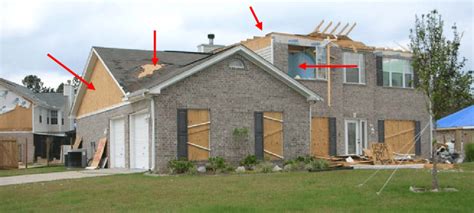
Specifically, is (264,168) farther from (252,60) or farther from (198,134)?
(252,60)

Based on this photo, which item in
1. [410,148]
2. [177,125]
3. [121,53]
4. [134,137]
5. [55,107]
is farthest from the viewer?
[55,107]

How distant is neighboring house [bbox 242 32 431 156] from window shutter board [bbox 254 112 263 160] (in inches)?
161

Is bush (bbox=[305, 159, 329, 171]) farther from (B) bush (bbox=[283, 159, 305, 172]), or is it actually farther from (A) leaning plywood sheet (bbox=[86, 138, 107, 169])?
(A) leaning plywood sheet (bbox=[86, 138, 107, 169])

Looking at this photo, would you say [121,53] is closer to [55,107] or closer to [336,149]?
[336,149]

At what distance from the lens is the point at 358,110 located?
29641 mm

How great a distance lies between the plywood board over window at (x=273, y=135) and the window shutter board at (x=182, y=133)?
3.34m

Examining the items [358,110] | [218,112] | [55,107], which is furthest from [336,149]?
[55,107]

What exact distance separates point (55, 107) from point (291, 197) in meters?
43.0

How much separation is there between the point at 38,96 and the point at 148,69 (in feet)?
103

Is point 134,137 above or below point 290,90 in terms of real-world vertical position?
below

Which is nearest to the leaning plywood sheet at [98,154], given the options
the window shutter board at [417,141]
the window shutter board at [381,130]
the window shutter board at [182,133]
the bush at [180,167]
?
the window shutter board at [182,133]

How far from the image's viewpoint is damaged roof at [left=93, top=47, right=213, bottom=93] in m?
24.3

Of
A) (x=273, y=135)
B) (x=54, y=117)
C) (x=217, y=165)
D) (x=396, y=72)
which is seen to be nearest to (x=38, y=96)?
(x=54, y=117)

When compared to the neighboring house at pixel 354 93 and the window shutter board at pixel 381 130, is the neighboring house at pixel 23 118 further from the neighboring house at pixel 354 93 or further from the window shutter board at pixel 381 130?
the window shutter board at pixel 381 130
